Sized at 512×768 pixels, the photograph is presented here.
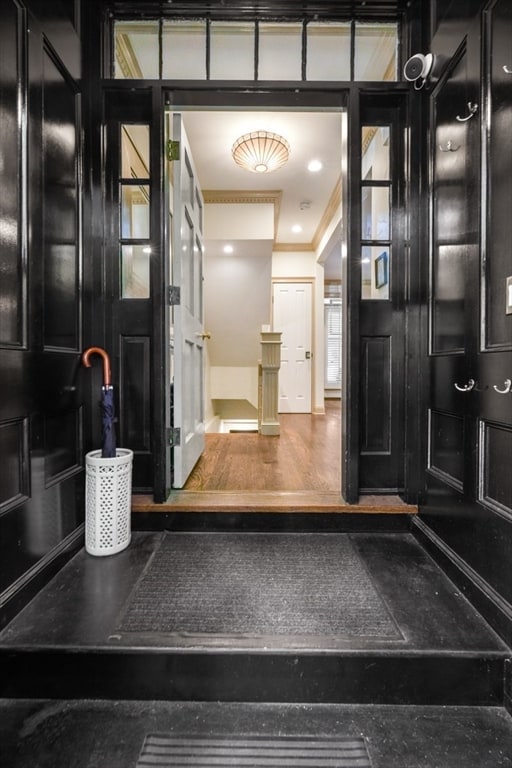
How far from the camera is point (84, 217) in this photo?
1698mm

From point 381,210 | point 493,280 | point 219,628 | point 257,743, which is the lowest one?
point 257,743

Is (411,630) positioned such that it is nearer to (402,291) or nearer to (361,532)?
(361,532)

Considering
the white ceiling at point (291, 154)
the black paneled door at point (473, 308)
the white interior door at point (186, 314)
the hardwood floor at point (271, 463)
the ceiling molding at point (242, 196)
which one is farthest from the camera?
the ceiling molding at point (242, 196)

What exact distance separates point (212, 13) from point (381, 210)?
Result: 1.28m

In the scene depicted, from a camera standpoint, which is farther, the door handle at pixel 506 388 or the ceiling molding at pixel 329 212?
the ceiling molding at pixel 329 212

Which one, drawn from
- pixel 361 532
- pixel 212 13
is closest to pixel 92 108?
pixel 212 13

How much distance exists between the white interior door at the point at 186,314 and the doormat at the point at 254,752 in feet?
3.82

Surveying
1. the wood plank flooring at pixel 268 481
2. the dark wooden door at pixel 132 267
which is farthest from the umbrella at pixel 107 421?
the wood plank flooring at pixel 268 481

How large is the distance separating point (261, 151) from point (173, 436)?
8.13 ft

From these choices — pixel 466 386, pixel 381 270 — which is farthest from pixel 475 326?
pixel 381 270

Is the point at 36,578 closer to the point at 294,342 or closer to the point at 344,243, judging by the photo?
the point at 344,243

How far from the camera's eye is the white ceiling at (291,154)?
2.78m

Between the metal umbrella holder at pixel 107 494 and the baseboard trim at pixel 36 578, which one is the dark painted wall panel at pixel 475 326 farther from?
the baseboard trim at pixel 36 578

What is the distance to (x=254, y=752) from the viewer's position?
89 cm
